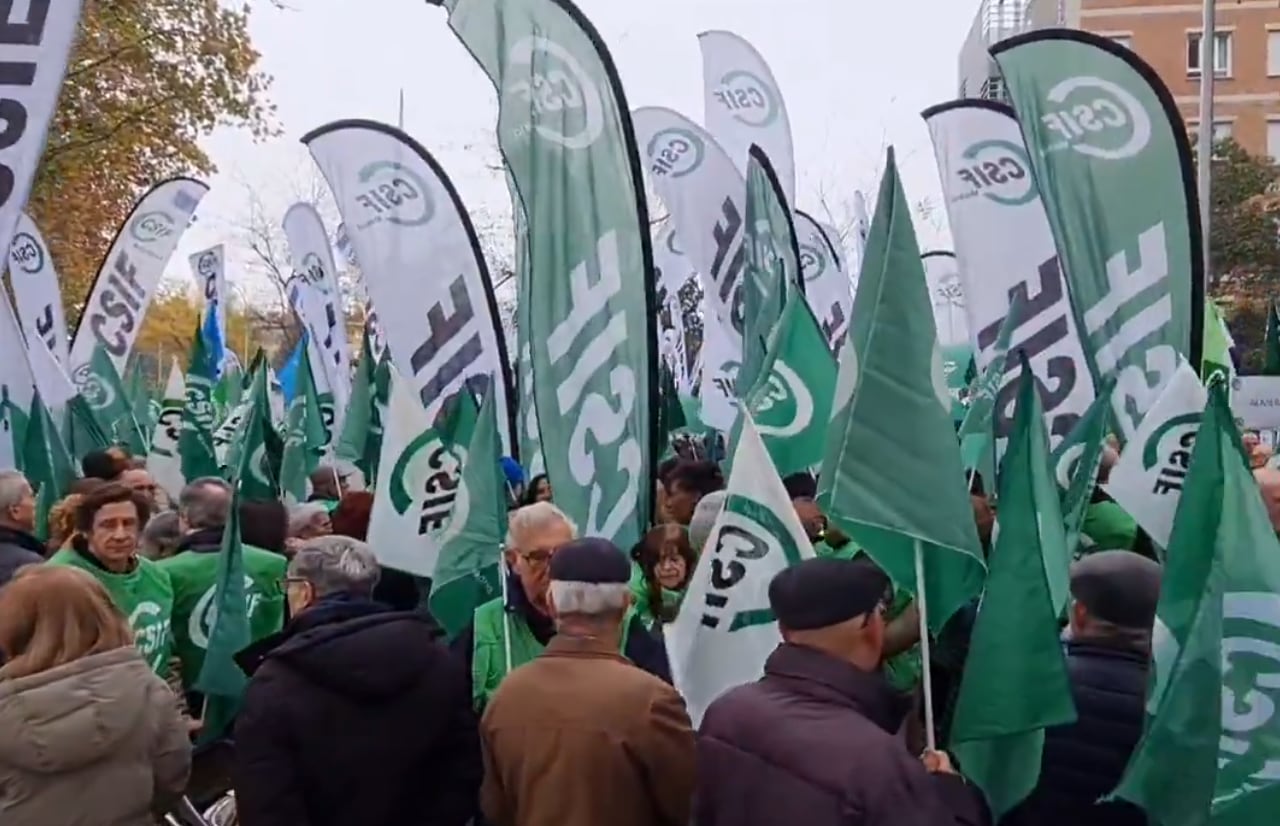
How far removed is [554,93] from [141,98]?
17.3 meters

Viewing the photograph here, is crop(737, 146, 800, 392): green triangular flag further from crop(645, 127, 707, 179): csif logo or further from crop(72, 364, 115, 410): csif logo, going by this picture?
crop(72, 364, 115, 410): csif logo

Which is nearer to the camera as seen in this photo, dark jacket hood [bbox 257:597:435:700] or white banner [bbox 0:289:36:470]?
dark jacket hood [bbox 257:597:435:700]

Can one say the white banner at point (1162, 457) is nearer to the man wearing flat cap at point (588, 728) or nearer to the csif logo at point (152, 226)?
the man wearing flat cap at point (588, 728)

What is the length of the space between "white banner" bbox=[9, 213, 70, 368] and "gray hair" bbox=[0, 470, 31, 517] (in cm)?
670

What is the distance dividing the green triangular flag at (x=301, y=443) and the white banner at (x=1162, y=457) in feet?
19.3

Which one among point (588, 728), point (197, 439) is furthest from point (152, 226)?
point (588, 728)

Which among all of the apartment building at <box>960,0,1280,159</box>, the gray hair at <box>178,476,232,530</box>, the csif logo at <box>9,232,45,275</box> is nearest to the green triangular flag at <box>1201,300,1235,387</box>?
the gray hair at <box>178,476,232,530</box>

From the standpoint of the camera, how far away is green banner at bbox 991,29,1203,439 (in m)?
6.98

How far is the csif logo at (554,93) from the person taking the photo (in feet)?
21.6

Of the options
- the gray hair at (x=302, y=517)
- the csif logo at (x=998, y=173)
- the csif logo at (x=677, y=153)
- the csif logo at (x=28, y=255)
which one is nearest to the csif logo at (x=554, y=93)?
the gray hair at (x=302, y=517)

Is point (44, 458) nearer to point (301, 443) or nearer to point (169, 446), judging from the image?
point (301, 443)

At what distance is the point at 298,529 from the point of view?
780 centimetres

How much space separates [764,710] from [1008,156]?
21.2ft

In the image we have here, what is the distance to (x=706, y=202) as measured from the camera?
12336 mm
